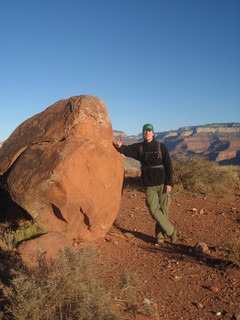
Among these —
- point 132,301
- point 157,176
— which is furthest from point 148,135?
point 132,301

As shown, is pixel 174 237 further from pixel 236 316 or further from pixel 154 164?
pixel 236 316

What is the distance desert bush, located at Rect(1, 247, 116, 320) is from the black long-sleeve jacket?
2.60 metres

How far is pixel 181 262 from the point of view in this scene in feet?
13.9

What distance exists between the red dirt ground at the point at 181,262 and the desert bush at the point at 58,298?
595mm

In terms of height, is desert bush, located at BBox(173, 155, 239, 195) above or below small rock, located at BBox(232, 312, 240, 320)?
above

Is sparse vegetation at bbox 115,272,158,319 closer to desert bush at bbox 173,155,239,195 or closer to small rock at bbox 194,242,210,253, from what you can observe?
small rock at bbox 194,242,210,253

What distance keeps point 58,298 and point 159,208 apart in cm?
306

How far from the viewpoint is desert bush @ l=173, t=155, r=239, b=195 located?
8812 millimetres

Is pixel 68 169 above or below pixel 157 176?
above

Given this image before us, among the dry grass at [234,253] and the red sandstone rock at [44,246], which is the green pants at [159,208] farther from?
the red sandstone rock at [44,246]

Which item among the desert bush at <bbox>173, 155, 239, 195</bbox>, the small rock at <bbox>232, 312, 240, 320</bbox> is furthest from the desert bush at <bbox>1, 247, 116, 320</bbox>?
the desert bush at <bbox>173, 155, 239, 195</bbox>

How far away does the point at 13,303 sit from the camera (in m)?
2.29

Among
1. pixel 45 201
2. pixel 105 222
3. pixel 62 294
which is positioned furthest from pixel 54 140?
pixel 62 294

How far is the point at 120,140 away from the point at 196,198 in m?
3.84
